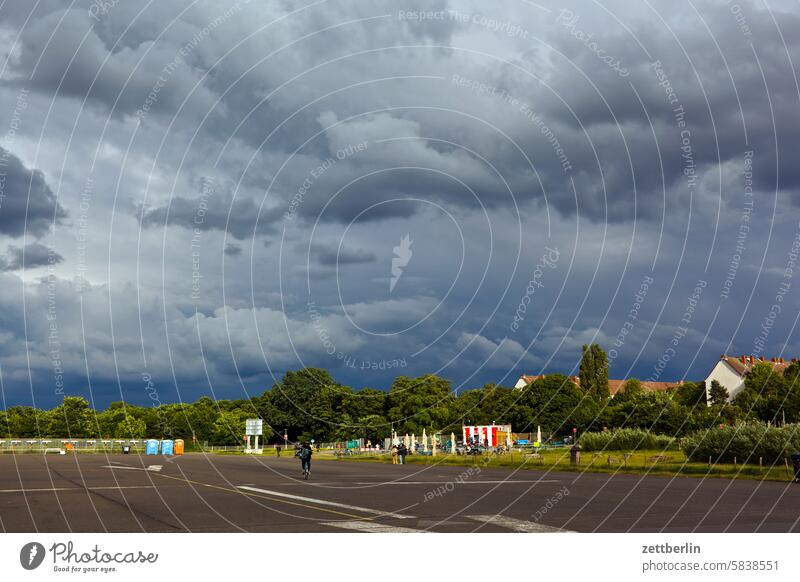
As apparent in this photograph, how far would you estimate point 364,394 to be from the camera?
118812 millimetres

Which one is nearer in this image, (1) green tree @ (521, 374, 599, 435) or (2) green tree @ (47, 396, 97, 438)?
(1) green tree @ (521, 374, 599, 435)

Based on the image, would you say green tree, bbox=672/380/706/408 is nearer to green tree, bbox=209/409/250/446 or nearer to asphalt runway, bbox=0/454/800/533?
green tree, bbox=209/409/250/446

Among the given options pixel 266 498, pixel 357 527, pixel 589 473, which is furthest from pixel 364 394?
pixel 357 527

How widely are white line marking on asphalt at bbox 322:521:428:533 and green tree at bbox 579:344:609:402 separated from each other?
10270 centimetres

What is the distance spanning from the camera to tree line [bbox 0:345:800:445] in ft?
276

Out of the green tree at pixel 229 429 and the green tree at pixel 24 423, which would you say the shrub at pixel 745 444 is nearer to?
the green tree at pixel 229 429

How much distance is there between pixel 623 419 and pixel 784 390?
17.6 meters

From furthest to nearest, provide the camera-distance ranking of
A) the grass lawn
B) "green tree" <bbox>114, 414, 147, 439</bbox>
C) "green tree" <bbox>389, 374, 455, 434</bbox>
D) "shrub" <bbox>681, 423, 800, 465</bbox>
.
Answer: "green tree" <bbox>114, 414, 147, 439</bbox> → "green tree" <bbox>389, 374, 455, 434</bbox> → "shrub" <bbox>681, 423, 800, 465</bbox> → the grass lawn

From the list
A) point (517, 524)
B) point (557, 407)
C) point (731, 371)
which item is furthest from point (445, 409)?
point (517, 524)

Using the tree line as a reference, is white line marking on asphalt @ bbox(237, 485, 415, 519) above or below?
below

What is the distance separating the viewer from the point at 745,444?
36.6 m

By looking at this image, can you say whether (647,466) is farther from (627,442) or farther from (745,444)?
Result: (627,442)

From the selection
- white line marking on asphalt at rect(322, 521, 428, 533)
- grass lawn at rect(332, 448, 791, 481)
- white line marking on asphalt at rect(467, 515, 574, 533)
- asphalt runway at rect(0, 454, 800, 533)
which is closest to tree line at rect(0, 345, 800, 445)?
grass lawn at rect(332, 448, 791, 481)

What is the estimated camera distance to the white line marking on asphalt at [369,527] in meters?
14.0
